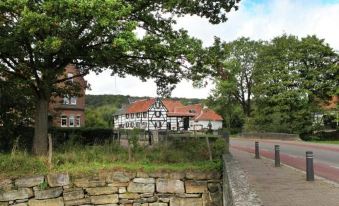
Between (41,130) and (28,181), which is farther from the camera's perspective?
(41,130)

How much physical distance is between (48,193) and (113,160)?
2.92 meters

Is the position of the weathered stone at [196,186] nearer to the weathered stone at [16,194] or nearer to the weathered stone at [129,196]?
the weathered stone at [129,196]

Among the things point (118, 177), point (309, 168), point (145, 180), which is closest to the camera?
point (309, 168)

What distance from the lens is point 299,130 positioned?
170 feet

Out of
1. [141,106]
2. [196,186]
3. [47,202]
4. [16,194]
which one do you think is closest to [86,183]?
[47,202]

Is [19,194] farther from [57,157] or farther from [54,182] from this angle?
[57,157]

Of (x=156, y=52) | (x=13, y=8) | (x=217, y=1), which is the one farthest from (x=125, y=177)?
(x=217, y=1)

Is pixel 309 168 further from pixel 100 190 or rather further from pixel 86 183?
pixel 86 183

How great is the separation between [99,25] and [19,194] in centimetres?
615

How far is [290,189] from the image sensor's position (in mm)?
12242

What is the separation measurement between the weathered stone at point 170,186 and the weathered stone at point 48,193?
3.34 meters

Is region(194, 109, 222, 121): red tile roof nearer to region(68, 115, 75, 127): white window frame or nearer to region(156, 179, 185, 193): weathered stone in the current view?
region(68, 115, 75, 127): white window frame

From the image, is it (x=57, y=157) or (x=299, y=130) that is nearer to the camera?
(x=57, y=157)

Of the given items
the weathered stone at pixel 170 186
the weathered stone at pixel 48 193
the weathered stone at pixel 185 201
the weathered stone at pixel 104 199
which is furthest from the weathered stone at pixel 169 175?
the weathered stone at pixel 48 193
